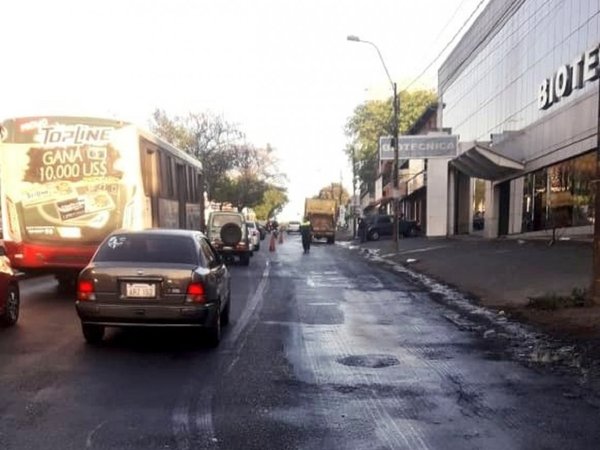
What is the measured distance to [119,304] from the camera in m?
8.63

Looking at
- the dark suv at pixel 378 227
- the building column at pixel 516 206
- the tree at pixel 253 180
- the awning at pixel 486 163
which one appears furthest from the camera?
the tree at pixel 253 180

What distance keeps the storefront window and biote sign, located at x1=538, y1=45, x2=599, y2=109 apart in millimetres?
Result: 2448

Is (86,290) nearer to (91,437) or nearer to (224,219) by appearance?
(91,437)

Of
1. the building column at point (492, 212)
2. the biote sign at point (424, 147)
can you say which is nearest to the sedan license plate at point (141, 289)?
the biote sign at point (424, 147)

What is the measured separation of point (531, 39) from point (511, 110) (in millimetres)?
4453

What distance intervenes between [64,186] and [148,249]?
559 centimetres

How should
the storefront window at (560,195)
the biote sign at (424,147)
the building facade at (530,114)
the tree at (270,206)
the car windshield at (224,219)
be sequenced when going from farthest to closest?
the tree at (270,206) → the biote sign at (424,147) → the car windshield at (224,219) → the storefront window at (560,195) → the building facade at (530,114)

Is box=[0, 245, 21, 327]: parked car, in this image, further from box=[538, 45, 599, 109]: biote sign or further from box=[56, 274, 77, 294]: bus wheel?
box=[538, 45, 599, 109]: biote sign

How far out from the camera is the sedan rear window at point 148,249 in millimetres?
9117

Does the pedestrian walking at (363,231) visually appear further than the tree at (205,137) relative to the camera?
No

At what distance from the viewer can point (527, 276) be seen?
682 inches

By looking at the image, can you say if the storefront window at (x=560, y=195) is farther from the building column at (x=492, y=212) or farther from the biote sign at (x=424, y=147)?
the building column at (x=492, y=212)

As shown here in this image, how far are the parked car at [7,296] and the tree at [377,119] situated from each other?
5974 cm

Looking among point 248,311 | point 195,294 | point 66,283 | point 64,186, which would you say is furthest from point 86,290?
point 66,283
